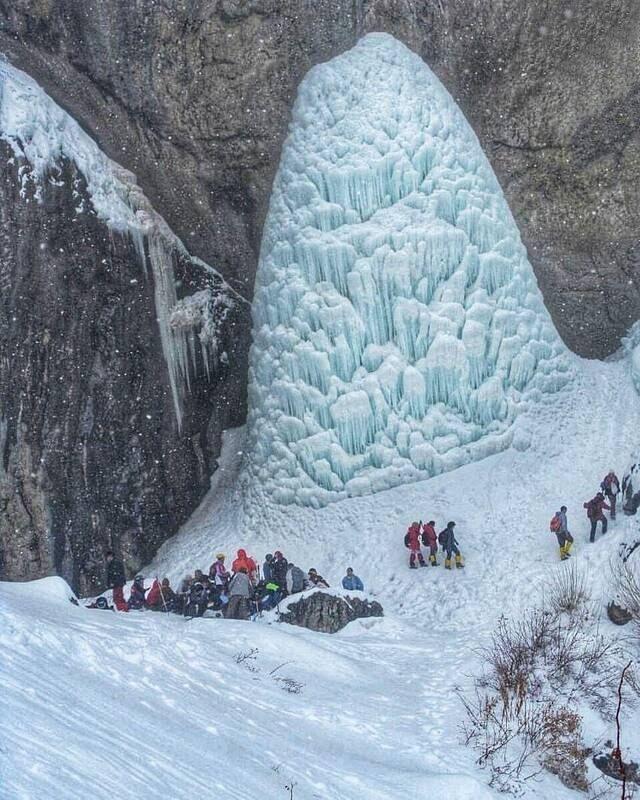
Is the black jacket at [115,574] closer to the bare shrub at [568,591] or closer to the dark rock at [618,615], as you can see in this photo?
the bare shrub at [568,591]

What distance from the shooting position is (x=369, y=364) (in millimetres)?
15164

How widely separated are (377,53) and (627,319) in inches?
259

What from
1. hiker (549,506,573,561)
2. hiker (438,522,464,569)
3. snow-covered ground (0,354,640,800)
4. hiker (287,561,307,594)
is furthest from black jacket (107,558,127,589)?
hiker (549,506,573,561)

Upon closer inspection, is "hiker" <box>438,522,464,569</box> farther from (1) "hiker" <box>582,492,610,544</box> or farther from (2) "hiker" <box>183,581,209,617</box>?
(2) "hiker" <box>183,581,209,617</box>

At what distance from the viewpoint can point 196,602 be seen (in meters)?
12.5

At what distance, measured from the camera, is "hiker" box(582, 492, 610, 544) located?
13.3 metres

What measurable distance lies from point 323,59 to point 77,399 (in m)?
7.11

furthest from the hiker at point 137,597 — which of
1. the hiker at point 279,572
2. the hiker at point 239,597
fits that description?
the hiker at point 279,572

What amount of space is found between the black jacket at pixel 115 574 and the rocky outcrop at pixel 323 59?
5477 millimetres

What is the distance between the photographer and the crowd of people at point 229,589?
12.5 m

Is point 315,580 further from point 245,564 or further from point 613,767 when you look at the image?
point 613,767

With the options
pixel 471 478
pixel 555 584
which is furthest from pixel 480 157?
pixel 555 584

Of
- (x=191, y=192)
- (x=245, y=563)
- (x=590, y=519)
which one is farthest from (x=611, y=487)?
(x=191, y=192)

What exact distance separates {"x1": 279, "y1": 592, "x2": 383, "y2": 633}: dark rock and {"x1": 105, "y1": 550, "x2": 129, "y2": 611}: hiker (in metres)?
2.34
